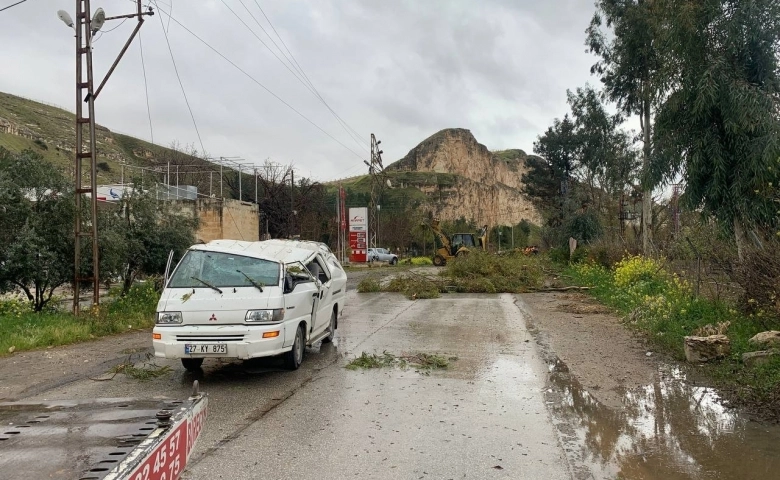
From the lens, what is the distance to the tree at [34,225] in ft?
37.4

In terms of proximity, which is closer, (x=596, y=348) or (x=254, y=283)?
(x=254, y=283)

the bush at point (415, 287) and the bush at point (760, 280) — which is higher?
the bush at point (760, 280)

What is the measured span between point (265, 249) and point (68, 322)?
16.6 feet

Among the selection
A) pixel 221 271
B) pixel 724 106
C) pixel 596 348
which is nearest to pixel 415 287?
Result: pixel 596 348

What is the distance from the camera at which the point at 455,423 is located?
5676mm

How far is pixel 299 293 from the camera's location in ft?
26.4

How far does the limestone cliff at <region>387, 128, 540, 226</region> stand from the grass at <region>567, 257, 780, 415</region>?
101 m

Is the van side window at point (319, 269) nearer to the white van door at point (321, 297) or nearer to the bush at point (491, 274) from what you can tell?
the white van door at point (321, 297)

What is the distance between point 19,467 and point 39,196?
11.3m

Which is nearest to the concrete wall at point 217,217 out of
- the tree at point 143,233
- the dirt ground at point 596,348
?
the tree at point 143,233

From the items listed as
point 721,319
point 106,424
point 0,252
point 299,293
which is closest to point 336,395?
point 299,293

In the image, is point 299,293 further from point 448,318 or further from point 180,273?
point 448,318

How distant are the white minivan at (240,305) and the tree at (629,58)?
1779 centimetres

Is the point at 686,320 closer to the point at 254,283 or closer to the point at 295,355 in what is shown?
the point at 295,355
